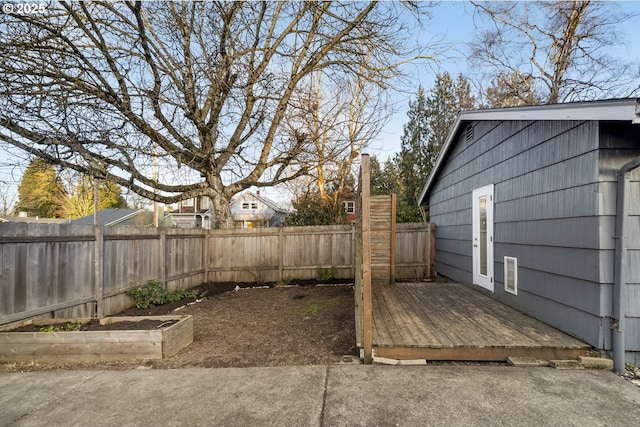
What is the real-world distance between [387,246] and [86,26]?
760 cm

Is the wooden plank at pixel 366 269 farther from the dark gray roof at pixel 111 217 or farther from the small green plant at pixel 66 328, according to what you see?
the dark gray roof at pixel 111 217

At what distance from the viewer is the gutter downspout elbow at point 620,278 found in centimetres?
299

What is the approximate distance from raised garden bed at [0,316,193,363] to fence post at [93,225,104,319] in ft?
4.85

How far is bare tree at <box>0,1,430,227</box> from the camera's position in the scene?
17.5 ft

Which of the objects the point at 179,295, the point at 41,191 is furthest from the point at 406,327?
the point at 41,191

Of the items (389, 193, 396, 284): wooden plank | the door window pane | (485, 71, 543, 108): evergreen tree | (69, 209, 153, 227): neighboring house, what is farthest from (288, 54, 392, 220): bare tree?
(69, 209, 153, 227): neighboring house

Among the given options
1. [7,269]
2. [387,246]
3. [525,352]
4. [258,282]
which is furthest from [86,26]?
[525,352]

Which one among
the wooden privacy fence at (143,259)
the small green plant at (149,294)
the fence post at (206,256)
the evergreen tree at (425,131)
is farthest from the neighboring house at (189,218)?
the small green plant at (149,294)

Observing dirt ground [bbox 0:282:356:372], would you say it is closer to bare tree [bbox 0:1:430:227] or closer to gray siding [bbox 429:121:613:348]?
gray siding [bbox 429:121:613:348]

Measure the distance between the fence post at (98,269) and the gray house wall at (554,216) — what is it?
236 inches

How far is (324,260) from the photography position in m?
8.75

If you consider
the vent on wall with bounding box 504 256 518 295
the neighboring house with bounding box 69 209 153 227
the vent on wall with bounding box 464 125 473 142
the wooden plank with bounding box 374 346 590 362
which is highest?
the vent on wall with bounding box 464 125 473 142

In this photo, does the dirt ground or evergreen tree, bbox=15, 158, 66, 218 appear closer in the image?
the dirt ground

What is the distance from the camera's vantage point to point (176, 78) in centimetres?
663
